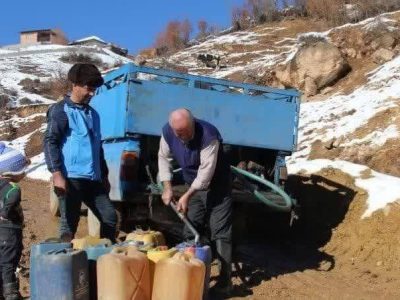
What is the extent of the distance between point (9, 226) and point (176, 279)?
1.52 meters

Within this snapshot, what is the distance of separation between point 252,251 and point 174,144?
2.85 m

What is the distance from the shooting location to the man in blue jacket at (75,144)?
5133mm

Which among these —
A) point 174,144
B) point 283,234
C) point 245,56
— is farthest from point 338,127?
point 245,56

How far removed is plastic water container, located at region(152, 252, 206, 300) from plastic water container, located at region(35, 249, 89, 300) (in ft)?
1.70

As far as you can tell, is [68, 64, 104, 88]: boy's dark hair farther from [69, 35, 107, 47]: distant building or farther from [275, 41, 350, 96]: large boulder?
[69, 35, 107, 47]: distant building

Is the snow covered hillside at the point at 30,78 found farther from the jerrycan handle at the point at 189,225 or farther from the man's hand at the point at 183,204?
the man's hand at the point at 183,204

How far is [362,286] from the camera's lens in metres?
6.56

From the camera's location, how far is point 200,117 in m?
7.16

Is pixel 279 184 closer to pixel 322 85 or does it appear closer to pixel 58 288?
pixel 58 288

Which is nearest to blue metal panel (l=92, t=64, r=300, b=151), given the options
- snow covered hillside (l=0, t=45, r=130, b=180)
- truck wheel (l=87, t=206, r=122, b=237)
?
truck wheel (l=87, t=206, r=122, b=237)

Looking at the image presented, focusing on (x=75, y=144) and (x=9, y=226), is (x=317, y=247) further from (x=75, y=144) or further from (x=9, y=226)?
(x=9, y=226)

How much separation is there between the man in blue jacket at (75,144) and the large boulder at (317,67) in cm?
1288

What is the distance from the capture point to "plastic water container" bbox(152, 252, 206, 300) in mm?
4266

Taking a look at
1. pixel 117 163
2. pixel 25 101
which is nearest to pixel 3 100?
pixel 25 101
